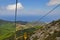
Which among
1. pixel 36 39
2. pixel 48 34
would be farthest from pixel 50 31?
pixel 36 39

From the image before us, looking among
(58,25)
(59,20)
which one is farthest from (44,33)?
(59,20)

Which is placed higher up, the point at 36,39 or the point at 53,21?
the point at 53,21

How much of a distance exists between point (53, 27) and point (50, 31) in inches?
4.5

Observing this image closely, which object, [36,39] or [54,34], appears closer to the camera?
[54,34]

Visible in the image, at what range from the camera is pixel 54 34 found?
3078mm

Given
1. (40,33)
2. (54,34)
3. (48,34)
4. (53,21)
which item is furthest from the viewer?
(53,21)

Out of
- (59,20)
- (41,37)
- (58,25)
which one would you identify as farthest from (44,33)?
(59,20)

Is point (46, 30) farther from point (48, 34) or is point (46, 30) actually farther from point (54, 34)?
point (54, 34)

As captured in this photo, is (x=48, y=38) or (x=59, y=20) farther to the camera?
(x=59, y=20)

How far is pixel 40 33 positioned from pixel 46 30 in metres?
0.14

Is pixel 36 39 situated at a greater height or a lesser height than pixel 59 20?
lesser

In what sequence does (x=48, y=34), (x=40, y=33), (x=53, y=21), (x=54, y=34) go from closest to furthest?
(x=54, y=34) < (x=48, y=34) < (x=40, y=33) < (x=53, y=21)

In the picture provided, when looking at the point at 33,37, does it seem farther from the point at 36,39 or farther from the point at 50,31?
the point at 50,31

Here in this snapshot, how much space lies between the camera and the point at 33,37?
3611 millimetres
